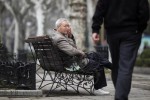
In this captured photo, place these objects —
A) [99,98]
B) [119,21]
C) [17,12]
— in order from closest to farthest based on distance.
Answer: [119,21] < [99,98] < [17,12]

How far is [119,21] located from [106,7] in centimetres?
29

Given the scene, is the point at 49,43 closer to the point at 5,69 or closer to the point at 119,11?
the point at 5,69

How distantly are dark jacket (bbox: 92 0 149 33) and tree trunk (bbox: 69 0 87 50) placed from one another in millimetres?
15378

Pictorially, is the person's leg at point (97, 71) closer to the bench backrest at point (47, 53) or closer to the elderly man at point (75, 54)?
the elderly man at point (75, 54)

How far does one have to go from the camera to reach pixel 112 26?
23.5ft

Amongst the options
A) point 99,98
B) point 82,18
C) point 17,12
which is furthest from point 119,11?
point 17,12

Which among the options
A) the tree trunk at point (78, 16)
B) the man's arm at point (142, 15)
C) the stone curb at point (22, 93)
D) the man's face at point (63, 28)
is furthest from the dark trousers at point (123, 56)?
the tree trunk at point (78, 16)

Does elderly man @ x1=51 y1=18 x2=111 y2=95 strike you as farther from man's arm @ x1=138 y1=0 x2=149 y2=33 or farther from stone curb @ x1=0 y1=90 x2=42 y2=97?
man's arm @ x1=138 y1=0 x2=149 y2=33

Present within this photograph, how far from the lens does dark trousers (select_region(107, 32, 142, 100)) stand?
698 cm

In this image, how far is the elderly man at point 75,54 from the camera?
381 inches

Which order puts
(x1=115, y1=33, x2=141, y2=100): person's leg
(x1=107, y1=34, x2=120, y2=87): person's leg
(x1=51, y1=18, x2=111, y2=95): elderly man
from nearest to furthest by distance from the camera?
1. (x1=115, y1=33, x2=141, y2=100): person's leg
2. (x1=107, y1=34, x2=120, y2=87): person's leg
3. (x1=51, y1=18, x2=111, y2=95): elderly man

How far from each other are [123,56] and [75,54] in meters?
2.70

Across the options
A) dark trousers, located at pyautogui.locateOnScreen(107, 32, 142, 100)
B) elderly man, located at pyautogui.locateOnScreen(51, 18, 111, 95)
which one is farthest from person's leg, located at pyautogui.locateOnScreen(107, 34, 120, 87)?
elderly man, located at pyautogui.locateOnScreen(51, 18, 111, 95)

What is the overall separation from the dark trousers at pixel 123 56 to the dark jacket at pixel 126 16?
0.28 feet
